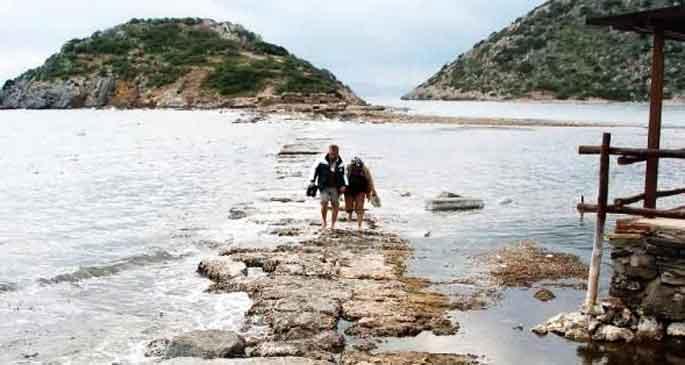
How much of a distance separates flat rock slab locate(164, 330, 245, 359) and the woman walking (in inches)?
319

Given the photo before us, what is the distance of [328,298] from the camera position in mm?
11555

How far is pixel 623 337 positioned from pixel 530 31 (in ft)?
489

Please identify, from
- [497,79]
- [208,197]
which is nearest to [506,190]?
[208,197]

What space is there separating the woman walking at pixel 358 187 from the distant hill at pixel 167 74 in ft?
262

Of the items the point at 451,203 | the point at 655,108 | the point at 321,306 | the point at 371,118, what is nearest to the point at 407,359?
the point at 321,306

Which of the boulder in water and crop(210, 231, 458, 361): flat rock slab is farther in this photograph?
the boulder in water

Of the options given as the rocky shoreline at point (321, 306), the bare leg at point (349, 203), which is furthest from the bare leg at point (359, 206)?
the rocky shoreline at point (321, 306)

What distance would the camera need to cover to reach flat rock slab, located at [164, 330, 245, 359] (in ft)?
30.1

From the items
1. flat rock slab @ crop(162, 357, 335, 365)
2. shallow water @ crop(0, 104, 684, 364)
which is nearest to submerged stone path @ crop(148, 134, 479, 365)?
flat rock slab @ crop(162, 357, 335, 365)

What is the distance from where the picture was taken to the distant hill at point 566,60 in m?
125

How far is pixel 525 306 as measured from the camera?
11.8 metres

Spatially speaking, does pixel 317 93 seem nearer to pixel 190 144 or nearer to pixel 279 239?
pixel 190 144

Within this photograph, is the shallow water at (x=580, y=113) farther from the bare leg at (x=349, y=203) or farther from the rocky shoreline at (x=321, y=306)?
the rocky shoreline at (x=321, y=306)

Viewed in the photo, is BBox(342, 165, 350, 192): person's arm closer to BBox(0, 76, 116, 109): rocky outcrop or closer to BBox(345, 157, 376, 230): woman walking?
BBox(345, 157, 376, 230): woman walking
